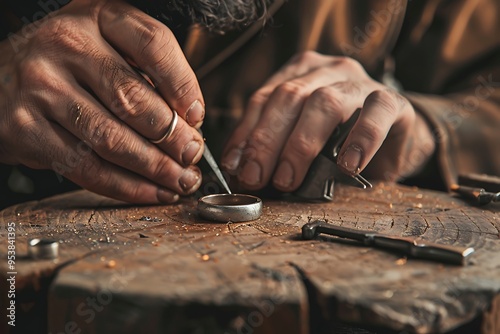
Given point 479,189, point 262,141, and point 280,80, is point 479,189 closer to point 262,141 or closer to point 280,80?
point 262,141

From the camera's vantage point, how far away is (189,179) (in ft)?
5.13

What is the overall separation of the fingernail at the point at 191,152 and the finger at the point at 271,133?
199 mm

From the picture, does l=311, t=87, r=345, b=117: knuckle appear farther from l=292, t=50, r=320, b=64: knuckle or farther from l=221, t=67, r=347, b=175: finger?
l=292, t=50, r=320, b=64: knuckle

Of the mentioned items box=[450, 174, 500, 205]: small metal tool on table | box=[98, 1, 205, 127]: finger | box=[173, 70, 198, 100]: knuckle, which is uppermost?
box=[98, 1, 205, 127]: finger

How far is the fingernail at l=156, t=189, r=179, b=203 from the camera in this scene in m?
1.56

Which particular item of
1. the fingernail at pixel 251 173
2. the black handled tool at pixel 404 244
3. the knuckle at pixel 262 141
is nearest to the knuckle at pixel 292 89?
the knuckle at pixel 262 141

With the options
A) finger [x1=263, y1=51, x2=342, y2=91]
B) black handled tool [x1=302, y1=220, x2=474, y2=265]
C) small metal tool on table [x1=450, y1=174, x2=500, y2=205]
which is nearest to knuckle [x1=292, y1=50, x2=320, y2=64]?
finger [x1=263, y1=51, x2=342, y2=91]

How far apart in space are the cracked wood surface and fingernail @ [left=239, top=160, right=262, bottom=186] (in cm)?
30

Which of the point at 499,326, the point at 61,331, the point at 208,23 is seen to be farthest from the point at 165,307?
the point at 208,23

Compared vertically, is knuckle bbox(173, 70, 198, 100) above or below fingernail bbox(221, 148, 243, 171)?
above

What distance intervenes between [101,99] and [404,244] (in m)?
0.90

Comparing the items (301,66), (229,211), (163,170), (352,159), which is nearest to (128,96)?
(163,170)

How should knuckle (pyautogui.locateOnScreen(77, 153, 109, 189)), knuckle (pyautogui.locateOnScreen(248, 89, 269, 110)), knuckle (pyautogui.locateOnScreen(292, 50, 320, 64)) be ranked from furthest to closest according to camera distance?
knuckle (pyautogui.locateOnScreen(292, 50, 320, 64)) < knuckle (pyautogui.locateOnScreen(248, 89, 269, 110)) < knuckle (pyautogui.locateOnScreen(77, 153, 109, 189))

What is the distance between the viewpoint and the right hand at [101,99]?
142cm
